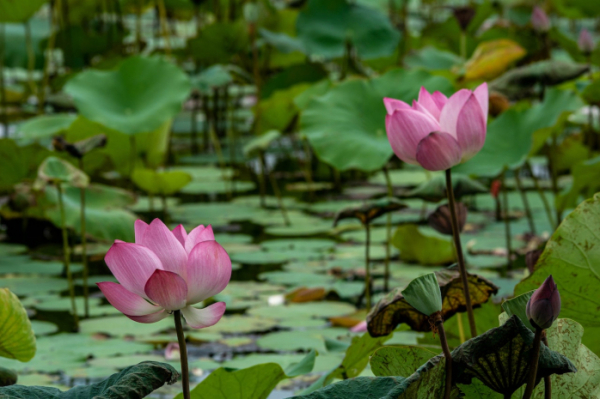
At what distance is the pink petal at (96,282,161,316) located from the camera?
0.58m

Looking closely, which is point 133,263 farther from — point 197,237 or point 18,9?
point 18,9

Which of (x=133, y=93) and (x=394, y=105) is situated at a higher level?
(x=394, y=105)

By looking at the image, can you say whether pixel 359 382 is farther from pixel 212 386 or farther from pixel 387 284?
pixel 387 284

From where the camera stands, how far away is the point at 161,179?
7.73ft

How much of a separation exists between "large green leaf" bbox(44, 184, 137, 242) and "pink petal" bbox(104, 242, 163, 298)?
133cm

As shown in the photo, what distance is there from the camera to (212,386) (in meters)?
0.74

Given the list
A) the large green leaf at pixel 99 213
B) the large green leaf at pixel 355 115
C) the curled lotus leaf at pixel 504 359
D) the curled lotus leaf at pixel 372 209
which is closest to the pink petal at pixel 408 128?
the curled lotus leaf at pixel 504 359

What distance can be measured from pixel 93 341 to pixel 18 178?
3.29ft

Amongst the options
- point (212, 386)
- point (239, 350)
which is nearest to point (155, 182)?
point (239, 350)

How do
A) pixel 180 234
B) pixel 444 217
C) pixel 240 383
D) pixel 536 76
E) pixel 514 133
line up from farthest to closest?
pixel 536 76
pixel 514 133
pixel 444 217
pixel 240 383
pixel 180 234

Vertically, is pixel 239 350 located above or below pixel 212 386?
below

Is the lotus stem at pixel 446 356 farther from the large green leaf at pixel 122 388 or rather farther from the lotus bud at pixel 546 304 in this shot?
the large green leaf at pixel 122 388

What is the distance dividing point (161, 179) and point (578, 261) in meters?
1.71

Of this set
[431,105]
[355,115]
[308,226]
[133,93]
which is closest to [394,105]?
[431,105]
